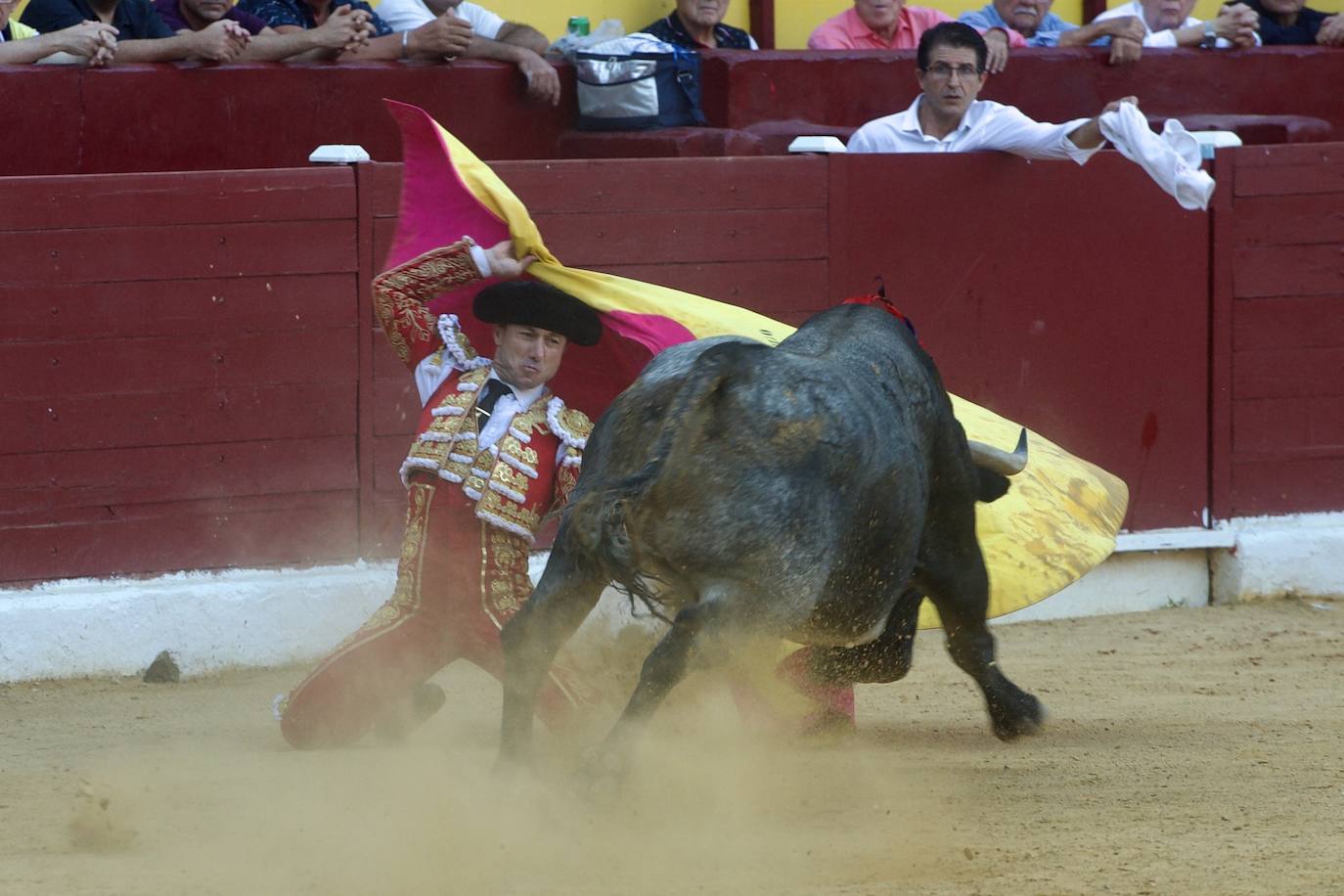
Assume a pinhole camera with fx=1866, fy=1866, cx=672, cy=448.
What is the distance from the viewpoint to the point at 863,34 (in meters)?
6.79

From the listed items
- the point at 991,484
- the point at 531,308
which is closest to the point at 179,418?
the point at 531,308

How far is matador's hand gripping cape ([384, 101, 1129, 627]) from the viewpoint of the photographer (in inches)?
155

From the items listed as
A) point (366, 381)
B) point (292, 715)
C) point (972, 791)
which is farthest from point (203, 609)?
point (972, 791)

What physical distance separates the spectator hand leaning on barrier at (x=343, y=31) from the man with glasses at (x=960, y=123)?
156cm

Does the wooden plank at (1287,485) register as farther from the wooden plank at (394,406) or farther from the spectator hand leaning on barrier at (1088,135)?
the wooden plank at (394,406)

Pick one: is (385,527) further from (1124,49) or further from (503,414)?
(1124,49)

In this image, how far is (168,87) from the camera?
552 centimetres

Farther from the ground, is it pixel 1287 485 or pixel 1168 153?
pixel 1168 153

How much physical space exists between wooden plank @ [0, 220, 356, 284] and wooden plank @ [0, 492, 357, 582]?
0.64 meters

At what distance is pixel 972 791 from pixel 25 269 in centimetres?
273

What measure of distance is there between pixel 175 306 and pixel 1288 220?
3.52 metres

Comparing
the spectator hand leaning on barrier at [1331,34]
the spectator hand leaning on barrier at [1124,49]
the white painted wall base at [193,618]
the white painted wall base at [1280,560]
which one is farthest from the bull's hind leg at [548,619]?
the spectator hand leaning on barrier at [1331,34]

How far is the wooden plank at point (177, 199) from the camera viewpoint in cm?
478

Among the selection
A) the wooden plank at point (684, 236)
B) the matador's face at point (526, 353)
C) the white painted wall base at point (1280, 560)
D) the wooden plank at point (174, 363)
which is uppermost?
the wooden plank at point (684, 236)
